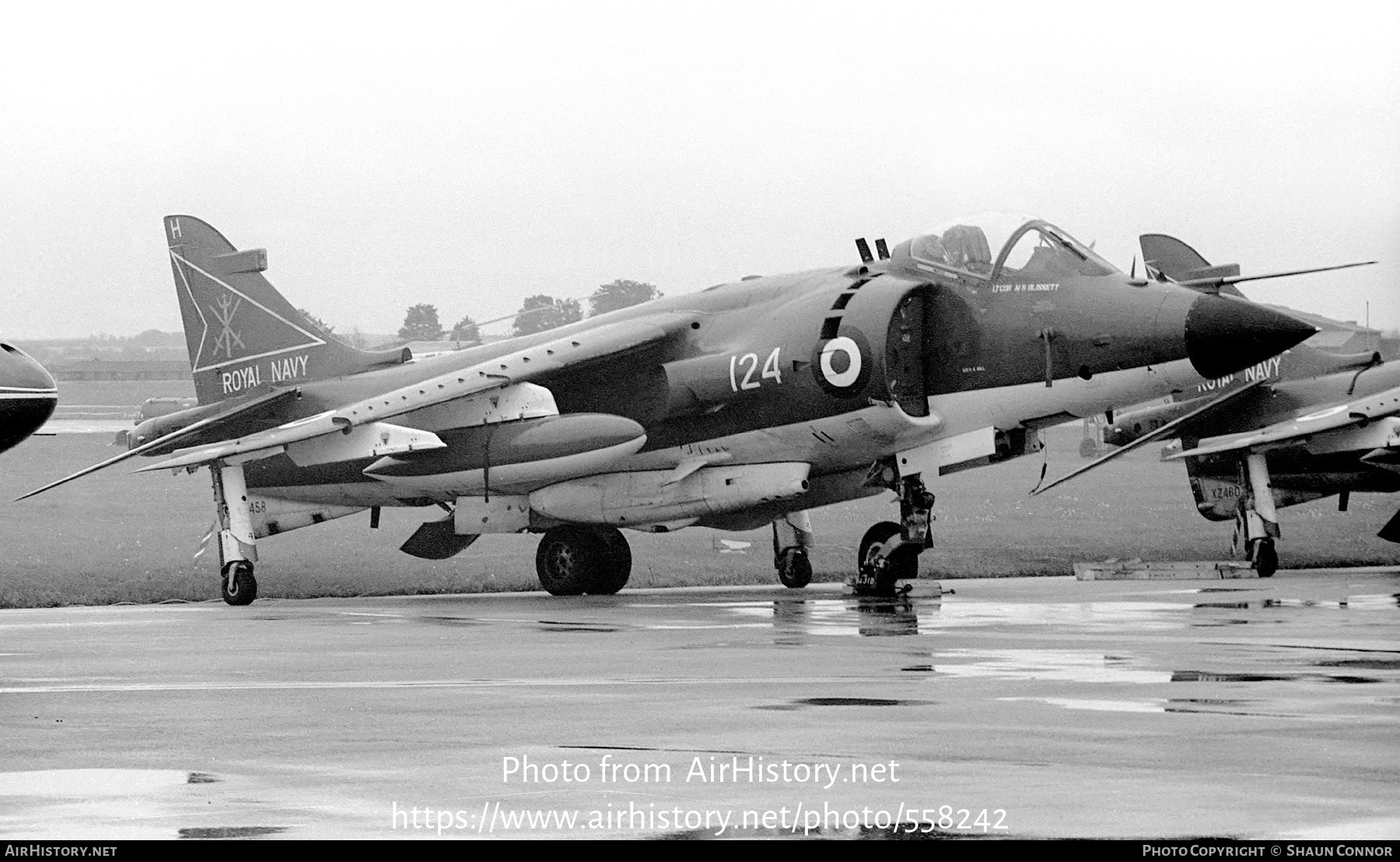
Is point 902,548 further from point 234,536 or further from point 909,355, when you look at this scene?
point 234,536

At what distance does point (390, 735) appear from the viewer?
8070 millimetres

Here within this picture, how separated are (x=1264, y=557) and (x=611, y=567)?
7.03 meters

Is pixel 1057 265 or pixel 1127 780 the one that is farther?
pixel 1057 265

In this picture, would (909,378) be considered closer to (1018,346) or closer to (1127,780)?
(1018,346)

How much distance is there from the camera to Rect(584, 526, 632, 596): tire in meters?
20.1

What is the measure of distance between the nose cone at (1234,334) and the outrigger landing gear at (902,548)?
2743 millimetres

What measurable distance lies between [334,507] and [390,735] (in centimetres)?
1323

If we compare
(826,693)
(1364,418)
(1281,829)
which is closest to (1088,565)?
(1364,418)

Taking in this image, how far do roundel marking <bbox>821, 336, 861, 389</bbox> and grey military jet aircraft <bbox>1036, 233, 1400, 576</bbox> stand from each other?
4.47 meters

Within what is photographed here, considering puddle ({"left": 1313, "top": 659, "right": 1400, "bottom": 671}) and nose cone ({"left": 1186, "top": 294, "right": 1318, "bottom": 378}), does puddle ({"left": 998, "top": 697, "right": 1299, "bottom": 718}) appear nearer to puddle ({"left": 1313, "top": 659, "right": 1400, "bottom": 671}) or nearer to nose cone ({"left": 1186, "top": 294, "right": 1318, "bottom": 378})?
puddle ({"left": 1313, "top": 659, "right": 1400, "bottom": 671})

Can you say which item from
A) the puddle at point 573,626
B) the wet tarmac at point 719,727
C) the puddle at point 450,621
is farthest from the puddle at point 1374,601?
the puddle at point 450,621

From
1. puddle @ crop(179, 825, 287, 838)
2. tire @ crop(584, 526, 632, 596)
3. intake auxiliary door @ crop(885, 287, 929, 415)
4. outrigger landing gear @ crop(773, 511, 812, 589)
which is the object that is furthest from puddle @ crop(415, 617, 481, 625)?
puddle @ crop(179, 825, 287, 838)

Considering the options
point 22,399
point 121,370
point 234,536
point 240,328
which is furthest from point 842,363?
point 121,370

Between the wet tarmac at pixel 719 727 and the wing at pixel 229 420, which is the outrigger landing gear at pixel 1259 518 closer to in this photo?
the wet tarmac at pixel 719 727
